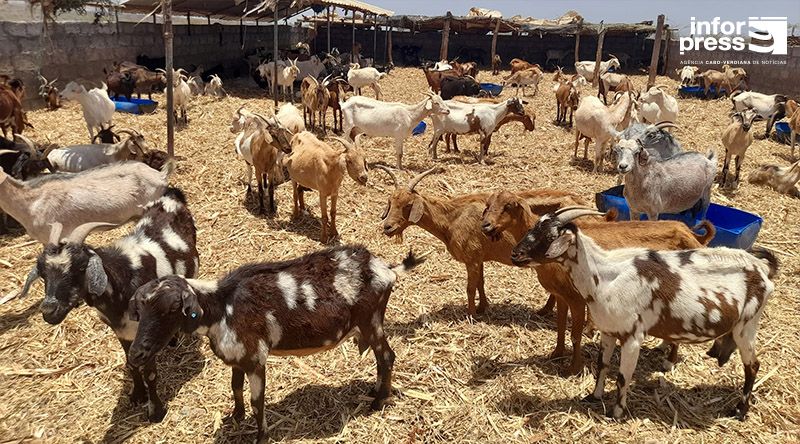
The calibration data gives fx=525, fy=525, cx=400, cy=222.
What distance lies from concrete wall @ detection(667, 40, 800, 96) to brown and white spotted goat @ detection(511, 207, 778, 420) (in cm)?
2343

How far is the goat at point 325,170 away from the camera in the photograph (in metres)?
8.61

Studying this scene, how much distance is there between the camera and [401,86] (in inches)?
1044

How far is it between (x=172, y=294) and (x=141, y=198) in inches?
152

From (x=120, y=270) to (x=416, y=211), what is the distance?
3349 mm

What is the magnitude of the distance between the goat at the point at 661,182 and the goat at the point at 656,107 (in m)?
6.83

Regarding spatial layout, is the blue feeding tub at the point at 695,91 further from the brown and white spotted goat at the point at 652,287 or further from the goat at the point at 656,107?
the brown and white spotted goat at the point at 652,287

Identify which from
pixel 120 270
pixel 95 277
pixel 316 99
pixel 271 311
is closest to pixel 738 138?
pixel 316 99

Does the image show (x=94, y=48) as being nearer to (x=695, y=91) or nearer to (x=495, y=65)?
(x=495, y=65)

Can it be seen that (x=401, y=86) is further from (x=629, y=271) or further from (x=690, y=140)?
(x=629, y=271)

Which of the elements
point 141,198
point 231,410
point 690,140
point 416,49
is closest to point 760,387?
point 231,410

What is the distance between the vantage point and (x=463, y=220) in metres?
6.64

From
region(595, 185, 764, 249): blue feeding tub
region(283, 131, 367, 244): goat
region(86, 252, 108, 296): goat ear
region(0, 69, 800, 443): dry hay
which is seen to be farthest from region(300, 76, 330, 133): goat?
region(86, 252, 108, 296): goat ear

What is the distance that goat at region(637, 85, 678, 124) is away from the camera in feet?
49.4

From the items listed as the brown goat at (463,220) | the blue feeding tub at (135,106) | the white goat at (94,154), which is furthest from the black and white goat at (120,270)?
the blue feeding tub at (135,106)
